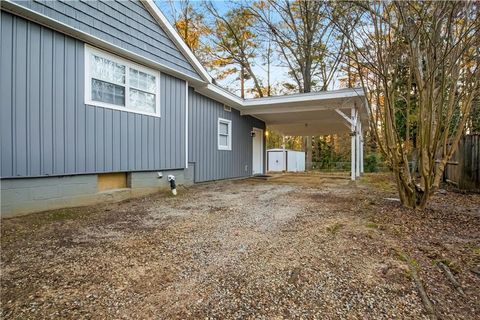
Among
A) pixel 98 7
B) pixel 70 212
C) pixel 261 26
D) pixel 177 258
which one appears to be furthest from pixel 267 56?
pixel 177 258

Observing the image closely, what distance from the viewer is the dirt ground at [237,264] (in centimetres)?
162

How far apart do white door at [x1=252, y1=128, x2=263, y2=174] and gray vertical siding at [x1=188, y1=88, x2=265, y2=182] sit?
0.71m

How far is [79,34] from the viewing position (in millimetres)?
4359

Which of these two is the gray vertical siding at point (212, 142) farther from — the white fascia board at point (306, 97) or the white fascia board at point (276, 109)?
the white fascia board at point (306, 97)

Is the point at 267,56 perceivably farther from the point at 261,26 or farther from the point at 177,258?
the point at 177,258

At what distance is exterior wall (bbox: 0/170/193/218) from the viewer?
3.60 meters

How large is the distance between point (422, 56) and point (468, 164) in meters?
3.61

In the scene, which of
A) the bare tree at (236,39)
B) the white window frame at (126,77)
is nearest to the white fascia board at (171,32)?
the white window frame at (126,77)

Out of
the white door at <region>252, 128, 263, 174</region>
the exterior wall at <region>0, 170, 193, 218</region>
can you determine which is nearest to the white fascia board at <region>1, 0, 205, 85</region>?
the exterior wall at <region>0, 170, 193, 218</region>

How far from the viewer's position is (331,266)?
7.18 feet

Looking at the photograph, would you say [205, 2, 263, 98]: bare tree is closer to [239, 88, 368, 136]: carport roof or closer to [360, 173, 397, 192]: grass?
[239, 88, 368, 136]: carport roof

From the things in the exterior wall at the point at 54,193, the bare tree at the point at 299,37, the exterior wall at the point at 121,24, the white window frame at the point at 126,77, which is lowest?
the exterior wall at the point at 54,193

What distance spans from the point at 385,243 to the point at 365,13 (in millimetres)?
3405

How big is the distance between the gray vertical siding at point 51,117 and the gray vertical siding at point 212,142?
2.21 m
